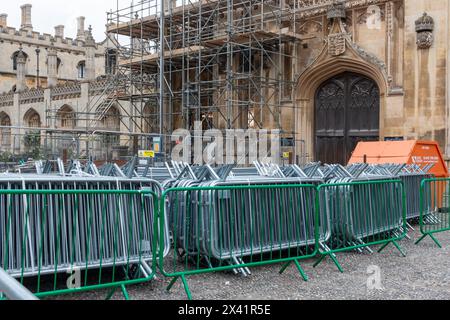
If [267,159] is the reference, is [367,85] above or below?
above

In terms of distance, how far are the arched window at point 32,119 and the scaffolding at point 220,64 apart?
17084mm

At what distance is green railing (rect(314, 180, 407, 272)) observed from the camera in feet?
25.3

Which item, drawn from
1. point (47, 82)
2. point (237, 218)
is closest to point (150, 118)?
point (237, 218)

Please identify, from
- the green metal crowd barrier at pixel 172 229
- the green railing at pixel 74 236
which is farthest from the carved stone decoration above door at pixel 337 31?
the green railing at pixel 74 236

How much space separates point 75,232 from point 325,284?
9.93ft

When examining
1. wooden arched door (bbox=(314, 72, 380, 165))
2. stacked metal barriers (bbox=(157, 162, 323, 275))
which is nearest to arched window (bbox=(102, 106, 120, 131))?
wooden arched door (bbox=(314, 72, 380, 165))

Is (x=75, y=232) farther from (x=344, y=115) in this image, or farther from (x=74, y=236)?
(x=344, y=115)

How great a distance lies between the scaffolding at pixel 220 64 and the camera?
67.5ft

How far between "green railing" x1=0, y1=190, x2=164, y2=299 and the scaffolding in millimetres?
14341

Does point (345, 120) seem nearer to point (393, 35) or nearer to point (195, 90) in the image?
point (393, 35)

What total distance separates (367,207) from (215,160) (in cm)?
1295

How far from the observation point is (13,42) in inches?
2239

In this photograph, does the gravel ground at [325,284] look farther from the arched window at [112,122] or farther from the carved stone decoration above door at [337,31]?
the arched window at [112,122]

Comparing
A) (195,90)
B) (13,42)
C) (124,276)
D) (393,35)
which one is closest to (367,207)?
(124,276)
